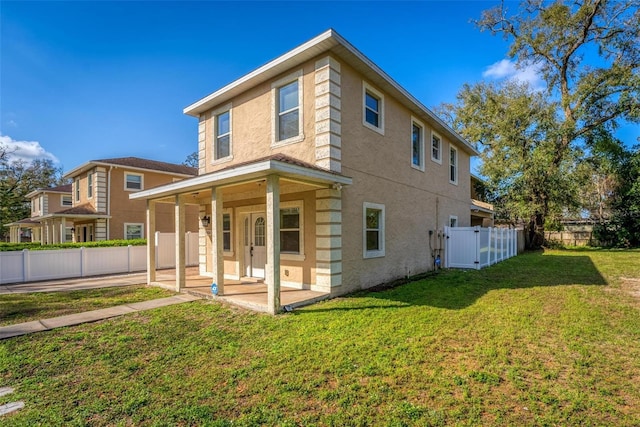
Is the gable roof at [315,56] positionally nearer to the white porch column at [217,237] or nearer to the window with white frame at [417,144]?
the window with white frame at [417,144]

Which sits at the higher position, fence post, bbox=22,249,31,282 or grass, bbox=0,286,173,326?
fence post, bbox=22,249,31,282

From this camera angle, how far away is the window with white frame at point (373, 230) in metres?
8.80

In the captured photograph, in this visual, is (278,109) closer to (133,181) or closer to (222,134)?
(222,134)

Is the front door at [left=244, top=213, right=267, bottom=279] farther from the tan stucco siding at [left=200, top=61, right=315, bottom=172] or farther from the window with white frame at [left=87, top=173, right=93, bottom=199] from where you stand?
the window with white frame at [left=87, top=173, right=93, bottom=199]

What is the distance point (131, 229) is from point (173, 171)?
436 centimetres

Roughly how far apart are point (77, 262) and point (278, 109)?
10303mm

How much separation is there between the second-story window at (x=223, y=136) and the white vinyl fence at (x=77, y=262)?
6197 millimetres

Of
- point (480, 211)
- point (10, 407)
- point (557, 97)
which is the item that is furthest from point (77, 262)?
point (557, 97)

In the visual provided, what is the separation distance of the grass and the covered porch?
2.84 feet

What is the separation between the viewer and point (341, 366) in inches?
162

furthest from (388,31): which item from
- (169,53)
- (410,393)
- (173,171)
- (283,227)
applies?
(173,171)

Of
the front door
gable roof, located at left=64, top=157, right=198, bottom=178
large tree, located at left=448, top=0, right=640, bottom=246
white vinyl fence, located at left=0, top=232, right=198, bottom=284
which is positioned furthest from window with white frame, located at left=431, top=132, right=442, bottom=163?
gable roof, located at left=64, top=157, right=198, bottom=178

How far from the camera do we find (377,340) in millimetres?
4949

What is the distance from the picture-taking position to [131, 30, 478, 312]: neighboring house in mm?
7452
